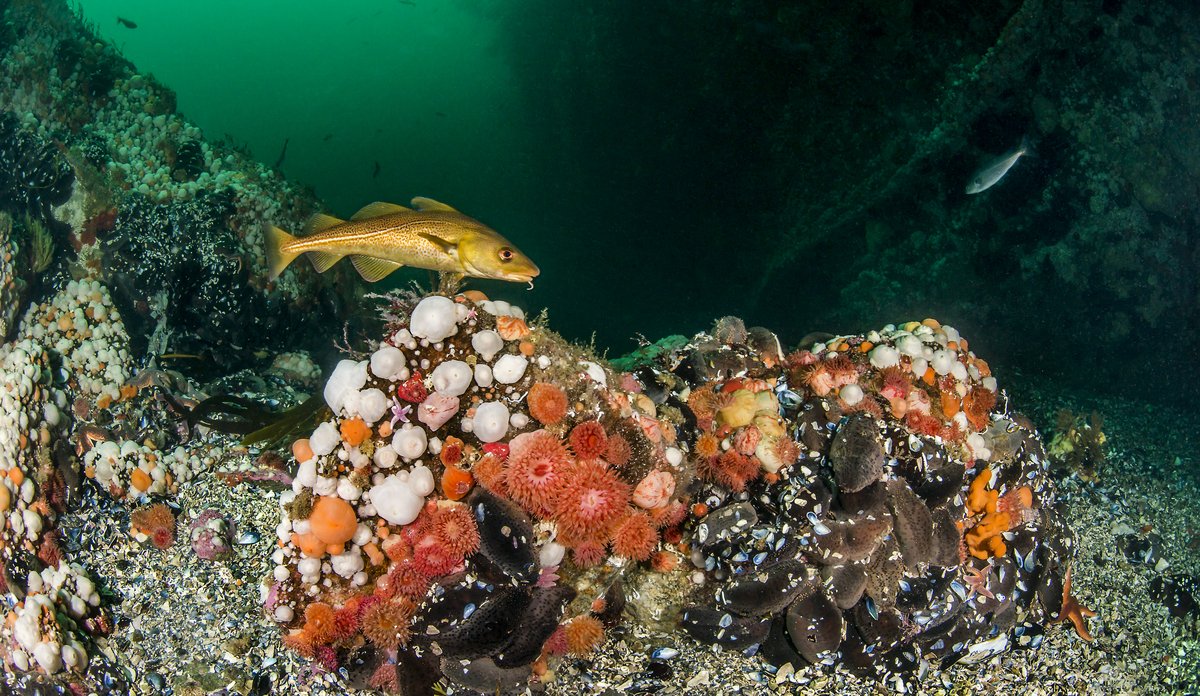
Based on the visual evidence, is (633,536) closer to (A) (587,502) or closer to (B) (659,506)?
(B) (659,506)

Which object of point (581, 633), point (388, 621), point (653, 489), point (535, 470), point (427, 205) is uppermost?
point (427, 205)

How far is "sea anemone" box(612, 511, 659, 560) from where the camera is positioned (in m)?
2.95

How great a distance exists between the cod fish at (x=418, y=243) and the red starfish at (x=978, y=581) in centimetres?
353

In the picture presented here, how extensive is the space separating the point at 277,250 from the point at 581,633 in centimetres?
331

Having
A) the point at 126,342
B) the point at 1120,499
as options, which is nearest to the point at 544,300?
the point at 126,342

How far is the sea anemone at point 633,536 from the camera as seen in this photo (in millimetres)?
Result: 2949

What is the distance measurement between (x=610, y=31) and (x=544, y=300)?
8.16 m

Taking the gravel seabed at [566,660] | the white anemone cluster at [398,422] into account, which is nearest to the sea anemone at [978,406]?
the gravel seabed at [566,660]

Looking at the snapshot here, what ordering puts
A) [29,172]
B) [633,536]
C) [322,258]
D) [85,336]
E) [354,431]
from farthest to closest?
[29,172], [85,336], [322,258], [633,536], [354,431]

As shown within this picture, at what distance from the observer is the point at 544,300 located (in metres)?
18.3

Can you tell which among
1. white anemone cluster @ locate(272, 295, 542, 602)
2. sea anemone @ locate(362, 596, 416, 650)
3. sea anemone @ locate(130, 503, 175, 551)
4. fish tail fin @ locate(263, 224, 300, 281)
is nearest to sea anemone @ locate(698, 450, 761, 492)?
white anemone cluster @ locate(272, 295, 542, 602)

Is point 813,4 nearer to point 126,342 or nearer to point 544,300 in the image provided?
point 126,342

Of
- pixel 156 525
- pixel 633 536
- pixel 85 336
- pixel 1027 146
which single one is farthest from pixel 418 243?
pixel 1027 146

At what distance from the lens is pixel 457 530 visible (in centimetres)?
276
